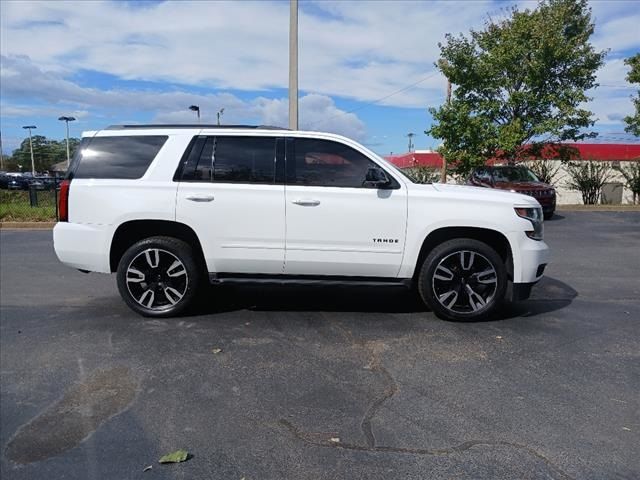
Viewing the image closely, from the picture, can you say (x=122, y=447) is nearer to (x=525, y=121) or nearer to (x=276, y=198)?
(x=276, y=198)

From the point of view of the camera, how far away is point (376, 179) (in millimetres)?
5074

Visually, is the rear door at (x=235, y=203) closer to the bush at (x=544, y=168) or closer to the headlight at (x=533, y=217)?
the headlight at (x=533, y=217)

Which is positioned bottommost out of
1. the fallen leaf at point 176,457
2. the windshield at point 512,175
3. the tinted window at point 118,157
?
the fallen leaf at point 176,457

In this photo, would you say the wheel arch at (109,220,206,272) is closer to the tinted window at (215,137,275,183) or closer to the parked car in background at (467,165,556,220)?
the tinted window at (215,137,275,183)

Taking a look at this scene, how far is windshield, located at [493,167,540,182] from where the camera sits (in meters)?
16.5

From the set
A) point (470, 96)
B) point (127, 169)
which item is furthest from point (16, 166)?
point (127, 169)

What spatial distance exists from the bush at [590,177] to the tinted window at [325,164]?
20.3 meters

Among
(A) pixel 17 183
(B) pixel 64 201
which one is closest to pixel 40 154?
(A) pixel 17 183

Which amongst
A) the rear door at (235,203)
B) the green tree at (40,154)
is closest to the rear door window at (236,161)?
the rear door at (235,203)

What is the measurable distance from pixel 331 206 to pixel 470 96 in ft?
52.4

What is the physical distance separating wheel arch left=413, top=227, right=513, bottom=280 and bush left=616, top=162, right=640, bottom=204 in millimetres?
21457

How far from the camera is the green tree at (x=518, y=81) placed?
18.3 m

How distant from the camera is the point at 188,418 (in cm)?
336

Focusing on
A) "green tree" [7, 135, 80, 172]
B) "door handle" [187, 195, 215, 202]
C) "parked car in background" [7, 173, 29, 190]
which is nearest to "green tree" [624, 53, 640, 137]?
"door handle" [187, 195, 215, 202]
